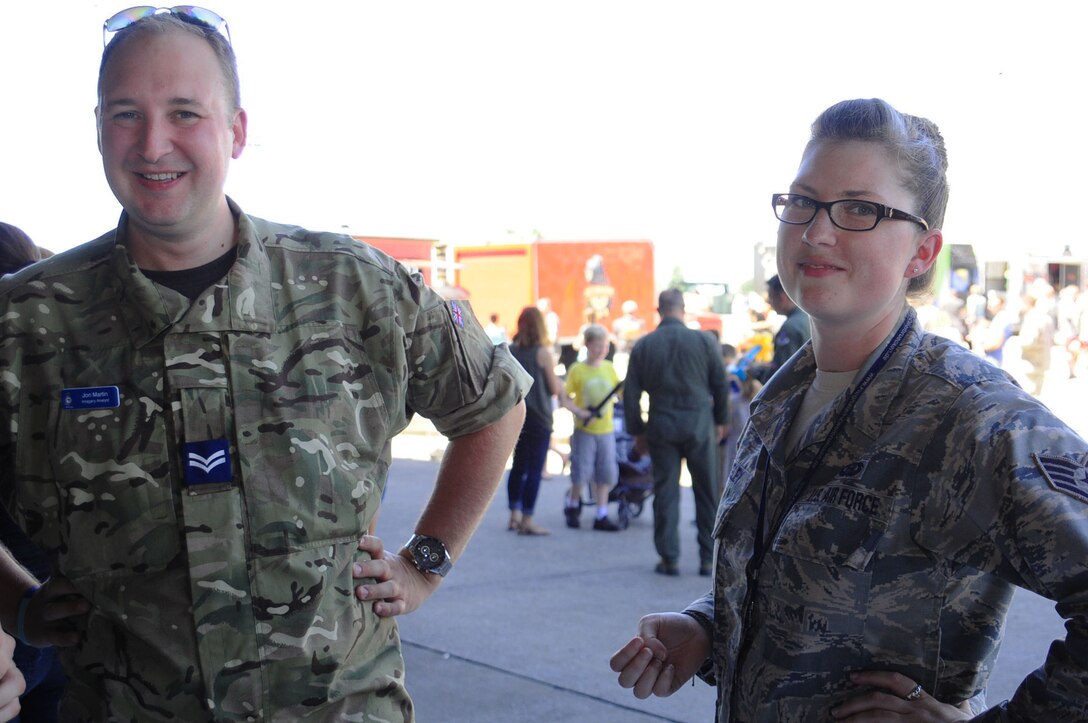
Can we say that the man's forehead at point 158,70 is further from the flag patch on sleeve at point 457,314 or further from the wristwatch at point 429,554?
the wristwatch at point 429,554

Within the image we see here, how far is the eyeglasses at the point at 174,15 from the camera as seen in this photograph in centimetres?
205

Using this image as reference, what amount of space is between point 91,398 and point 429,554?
750 mm

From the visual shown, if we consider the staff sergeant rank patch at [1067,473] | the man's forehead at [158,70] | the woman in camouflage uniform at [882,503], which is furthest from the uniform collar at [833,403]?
the man's forehead at [158,70]

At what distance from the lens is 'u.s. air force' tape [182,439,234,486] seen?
193 cm

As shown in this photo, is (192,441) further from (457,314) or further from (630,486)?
Result: (630,486)

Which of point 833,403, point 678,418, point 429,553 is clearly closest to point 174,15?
point 429,553

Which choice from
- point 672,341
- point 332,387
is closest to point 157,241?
point 332,387

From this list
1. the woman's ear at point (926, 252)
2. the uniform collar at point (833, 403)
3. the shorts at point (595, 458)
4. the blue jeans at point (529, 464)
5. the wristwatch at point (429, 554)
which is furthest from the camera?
the shorts at point (595, 458)

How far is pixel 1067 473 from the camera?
1.49 m

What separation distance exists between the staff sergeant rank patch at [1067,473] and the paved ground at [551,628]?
3.46 m

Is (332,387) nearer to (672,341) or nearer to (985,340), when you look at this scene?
(672,341)

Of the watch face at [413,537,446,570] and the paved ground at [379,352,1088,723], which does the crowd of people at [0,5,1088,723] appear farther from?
the paved ground at [379,352,1088,723]

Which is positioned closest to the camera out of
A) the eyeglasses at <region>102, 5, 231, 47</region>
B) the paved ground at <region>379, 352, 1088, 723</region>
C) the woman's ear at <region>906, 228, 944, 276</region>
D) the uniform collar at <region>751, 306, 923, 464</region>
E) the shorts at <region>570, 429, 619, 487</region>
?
the uniform collar at <region>751, 306, 923, 464</region>

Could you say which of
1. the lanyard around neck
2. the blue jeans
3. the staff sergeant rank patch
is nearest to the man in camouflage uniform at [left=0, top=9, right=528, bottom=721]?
the lanyard around neck
